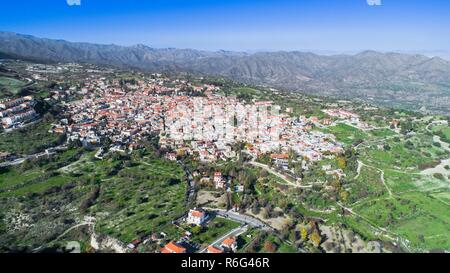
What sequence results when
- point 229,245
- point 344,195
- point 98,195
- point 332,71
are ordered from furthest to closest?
point 332,71
point 344,195
point 98,195
point 229,245

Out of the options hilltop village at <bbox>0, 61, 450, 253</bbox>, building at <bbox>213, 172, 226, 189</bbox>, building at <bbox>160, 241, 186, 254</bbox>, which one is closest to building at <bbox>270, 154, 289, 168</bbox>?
hilltop village at <bbox>0, 61, 450, 253</bbox>

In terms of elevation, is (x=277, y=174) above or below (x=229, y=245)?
below

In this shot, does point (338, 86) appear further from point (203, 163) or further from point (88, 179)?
point (88, 179)

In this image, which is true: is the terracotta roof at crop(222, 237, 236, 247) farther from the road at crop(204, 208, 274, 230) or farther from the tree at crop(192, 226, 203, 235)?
the road at crop(204, 208, 274, 230)

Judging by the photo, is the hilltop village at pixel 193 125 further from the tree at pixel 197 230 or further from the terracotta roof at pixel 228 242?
the terracotta roof at pixel 228 242

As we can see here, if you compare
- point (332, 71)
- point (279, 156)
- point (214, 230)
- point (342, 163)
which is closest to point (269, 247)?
point (214, 230)

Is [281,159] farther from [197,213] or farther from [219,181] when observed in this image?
[197,213]
